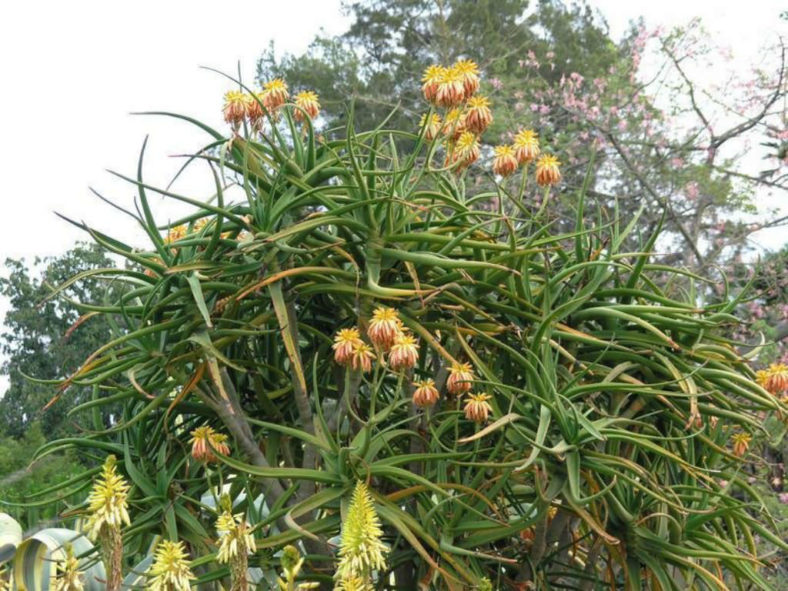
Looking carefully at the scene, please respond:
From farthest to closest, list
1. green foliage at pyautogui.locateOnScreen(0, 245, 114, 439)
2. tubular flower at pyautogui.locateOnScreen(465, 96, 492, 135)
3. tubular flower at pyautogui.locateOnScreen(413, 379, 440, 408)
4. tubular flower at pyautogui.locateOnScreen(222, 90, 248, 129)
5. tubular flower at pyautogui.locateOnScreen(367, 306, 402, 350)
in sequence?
green foliage at pyautogui.locateOnScreen(0, 245, 114, 439)
tubular flower at pyautogui.locateOnScreen(465, 96, 492, 135)
tubular flower at pyautogui.locateOnScreen(222, 90, 248, 129)
tubular flower at pyautogui.locateOnScreen(413, 379, 440, 408)
tubular flower at pyautogui.locateOnScreen(367, 306, 402, 350)

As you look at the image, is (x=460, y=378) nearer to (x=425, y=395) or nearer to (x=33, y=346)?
(x=425, y=395)

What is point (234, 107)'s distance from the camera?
2596 mm

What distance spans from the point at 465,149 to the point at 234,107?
0.67 metres

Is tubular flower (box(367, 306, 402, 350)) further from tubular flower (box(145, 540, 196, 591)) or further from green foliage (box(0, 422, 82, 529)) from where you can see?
green foliage (box(0, 422, 82, 529))

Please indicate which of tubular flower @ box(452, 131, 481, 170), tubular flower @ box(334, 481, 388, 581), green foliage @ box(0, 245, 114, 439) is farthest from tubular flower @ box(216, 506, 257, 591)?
green foliage @ box(0, 245, 114, 439)

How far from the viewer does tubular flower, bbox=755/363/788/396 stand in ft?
9.77

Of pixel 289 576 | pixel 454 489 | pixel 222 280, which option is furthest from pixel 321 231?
pixel 289 576

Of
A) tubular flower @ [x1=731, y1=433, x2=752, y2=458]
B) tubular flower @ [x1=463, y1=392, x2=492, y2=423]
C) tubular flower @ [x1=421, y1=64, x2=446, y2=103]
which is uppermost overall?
tubular flower @ [x1=421, y1=64, x2=446, y2=103]

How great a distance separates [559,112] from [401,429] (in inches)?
394

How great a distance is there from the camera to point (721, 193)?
363 inches

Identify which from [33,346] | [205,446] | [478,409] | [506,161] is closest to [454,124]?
[506,161]

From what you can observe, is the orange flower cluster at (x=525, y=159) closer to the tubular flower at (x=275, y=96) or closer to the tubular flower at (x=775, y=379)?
the tubular flower at (x=275, y=96)

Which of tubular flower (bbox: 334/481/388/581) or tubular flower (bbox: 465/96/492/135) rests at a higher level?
tubular flower (bbox: 465/96/492/135)

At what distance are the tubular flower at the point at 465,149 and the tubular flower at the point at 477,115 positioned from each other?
0.09 ft
